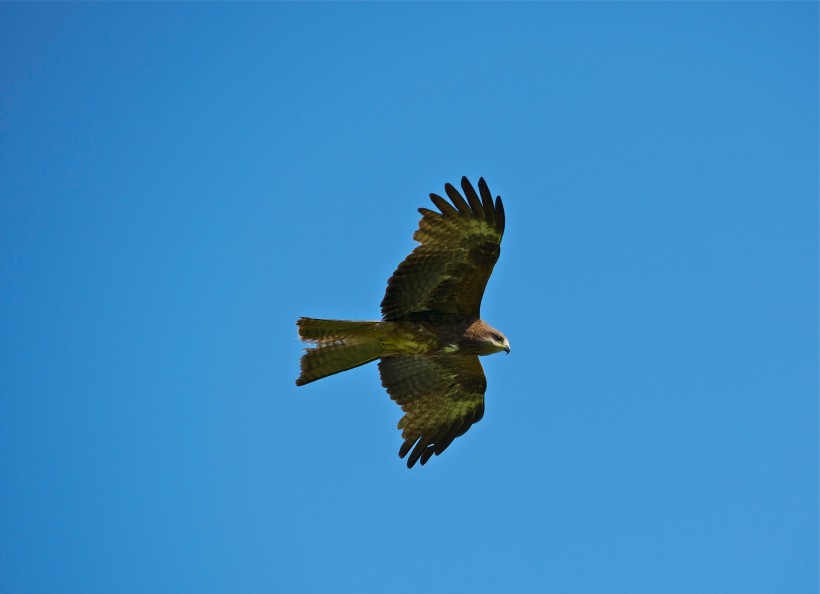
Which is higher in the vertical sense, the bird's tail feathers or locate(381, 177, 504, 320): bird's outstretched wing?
locate(381, 177, 504, 320): bird's outstretched wing

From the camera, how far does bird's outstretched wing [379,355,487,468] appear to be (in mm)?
11328

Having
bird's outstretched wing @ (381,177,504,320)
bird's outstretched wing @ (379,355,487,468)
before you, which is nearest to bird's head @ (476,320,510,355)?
bird's outstretched wing @ (381,177,504,320)

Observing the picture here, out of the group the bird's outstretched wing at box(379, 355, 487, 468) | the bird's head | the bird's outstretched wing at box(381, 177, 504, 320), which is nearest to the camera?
the bird's outstretched wing at box(381, 177, 504, 320)

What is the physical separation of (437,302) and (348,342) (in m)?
1.11

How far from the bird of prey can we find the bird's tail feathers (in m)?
0.01

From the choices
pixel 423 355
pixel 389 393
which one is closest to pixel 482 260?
pixel 423 355

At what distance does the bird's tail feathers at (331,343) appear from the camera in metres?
10.2

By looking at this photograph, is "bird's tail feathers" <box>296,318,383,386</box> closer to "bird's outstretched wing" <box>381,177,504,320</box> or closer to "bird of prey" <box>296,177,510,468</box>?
"bird of prey" <box>296,177,510,468</box>

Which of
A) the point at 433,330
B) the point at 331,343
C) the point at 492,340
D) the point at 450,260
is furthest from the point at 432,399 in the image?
the point at 450,260

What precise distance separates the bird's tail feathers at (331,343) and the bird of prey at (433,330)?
11 mm

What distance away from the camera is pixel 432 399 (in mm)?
11453

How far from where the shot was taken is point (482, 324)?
10547 mm

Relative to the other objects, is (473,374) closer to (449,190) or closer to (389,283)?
(389,283)

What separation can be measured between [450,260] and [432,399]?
2.15 meters
